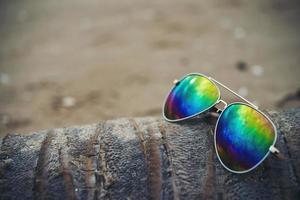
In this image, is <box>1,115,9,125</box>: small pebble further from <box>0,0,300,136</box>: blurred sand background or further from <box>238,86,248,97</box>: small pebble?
<box>238,86,248,97</box>: small pebble

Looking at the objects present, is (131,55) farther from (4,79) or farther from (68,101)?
(4,79)

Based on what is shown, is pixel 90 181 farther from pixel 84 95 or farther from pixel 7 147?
pixel 84 95

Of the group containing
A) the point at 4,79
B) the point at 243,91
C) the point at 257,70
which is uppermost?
the point at 4,79

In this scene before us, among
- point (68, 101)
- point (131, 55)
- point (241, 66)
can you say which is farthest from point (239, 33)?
point (68, 101)

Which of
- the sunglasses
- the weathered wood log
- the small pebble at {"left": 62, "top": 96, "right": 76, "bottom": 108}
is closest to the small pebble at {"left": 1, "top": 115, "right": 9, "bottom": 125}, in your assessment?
the small pebble at {"left": 62, "top": 96, "right": 76, "bottom": 108}

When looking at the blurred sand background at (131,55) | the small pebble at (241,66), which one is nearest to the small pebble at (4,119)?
the blurred sand background at (131,55)
